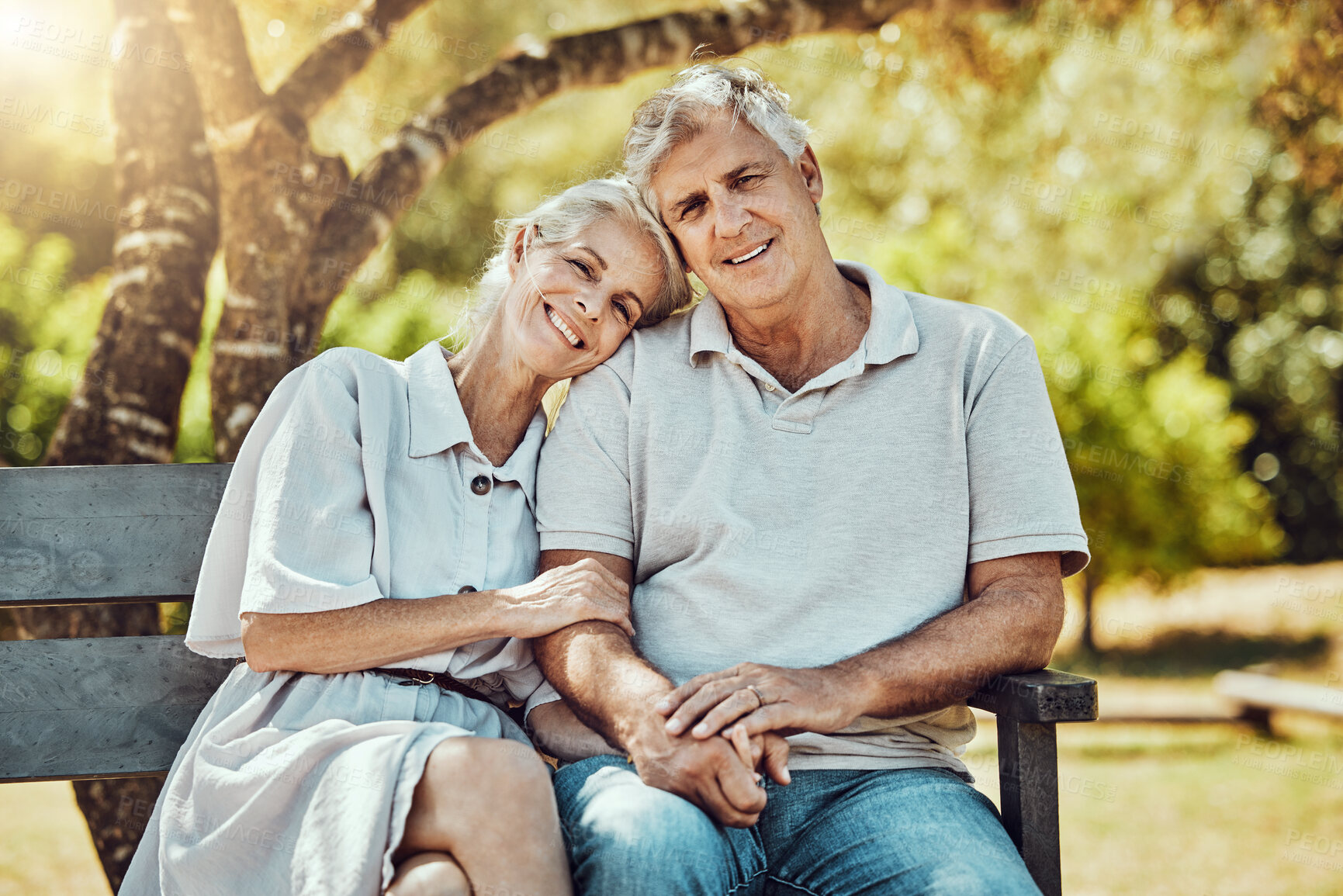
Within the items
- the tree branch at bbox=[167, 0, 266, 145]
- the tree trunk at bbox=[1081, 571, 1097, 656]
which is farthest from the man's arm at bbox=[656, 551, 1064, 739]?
the tree trunk at bbox=[1081, 571, 1097, 656]

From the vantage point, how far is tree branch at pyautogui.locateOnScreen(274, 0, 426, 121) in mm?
3201

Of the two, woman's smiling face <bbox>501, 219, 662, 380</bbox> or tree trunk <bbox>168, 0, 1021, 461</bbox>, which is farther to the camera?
tree trunk <bbox>168, 0, 1021, 461</bbox>

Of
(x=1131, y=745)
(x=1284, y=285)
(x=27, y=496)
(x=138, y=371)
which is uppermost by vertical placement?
(x=138, y=371)

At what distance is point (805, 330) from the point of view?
2.32 metres

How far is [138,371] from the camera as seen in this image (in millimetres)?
2977

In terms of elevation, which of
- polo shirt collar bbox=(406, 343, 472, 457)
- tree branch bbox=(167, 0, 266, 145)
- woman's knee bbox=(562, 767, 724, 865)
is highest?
tree branch bbox=(167, 0, 266, 145)

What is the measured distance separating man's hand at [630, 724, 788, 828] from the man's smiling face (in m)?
0.93

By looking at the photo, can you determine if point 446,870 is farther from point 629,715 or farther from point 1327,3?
point 1327,3

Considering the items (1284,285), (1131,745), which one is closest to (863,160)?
(1131,745)

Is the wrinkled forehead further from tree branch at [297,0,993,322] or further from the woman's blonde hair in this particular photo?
tree branch at [297,0,993,322]

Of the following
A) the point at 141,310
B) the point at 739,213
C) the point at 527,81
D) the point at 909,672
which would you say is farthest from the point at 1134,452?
the point at 141,310

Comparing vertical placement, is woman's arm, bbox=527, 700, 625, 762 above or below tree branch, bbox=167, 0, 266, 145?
below

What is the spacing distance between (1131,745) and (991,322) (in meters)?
5.85

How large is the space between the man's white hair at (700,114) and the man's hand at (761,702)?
3.45 ft
